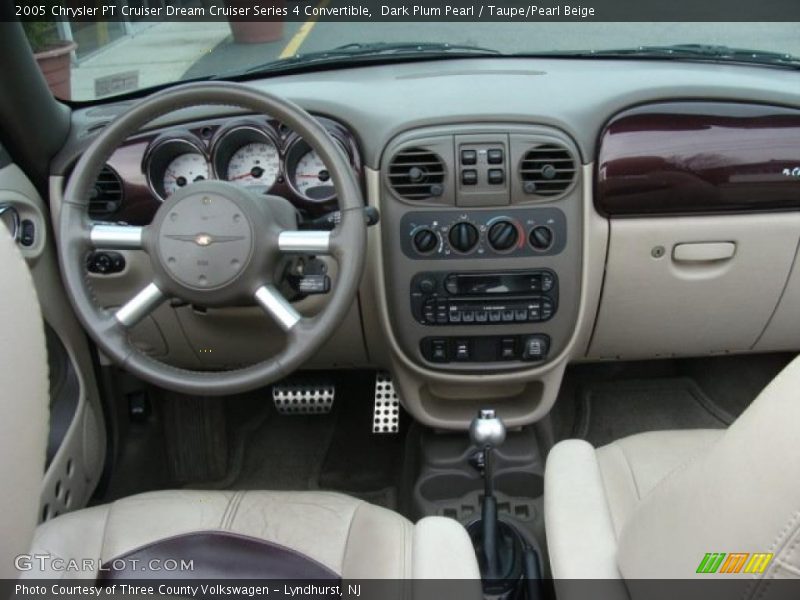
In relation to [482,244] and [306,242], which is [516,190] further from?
[306,242]

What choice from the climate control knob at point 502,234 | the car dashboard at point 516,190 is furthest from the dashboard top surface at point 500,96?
the climate control knob at point 502,234

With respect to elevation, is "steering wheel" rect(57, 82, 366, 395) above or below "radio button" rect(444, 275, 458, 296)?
above

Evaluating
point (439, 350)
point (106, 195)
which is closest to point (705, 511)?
point (439, 350)

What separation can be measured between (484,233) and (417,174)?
0.76 feet

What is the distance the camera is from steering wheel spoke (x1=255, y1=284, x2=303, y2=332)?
58.9 inches

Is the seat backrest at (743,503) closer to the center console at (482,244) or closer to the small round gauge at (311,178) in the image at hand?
the center console at (482,244)

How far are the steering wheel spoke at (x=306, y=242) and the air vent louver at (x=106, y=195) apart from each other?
69 cm

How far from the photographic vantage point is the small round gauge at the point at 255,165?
195 cm

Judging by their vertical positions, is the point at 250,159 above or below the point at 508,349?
above

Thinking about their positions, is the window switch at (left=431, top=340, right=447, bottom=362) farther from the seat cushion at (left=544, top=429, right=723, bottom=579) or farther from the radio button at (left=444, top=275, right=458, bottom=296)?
the seat cushion at (left=544, top=429, right=723, bottom=579)

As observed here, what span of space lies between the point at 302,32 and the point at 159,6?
660 mm

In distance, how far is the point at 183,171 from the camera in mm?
2002

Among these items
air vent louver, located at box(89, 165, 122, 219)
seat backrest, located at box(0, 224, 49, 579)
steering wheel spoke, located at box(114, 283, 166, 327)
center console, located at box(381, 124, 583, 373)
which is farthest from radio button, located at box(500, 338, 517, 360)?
seat backrest, located at box(0, 224, 49, 579)

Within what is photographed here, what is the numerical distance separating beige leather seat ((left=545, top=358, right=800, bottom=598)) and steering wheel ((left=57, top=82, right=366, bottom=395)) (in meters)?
0.59
